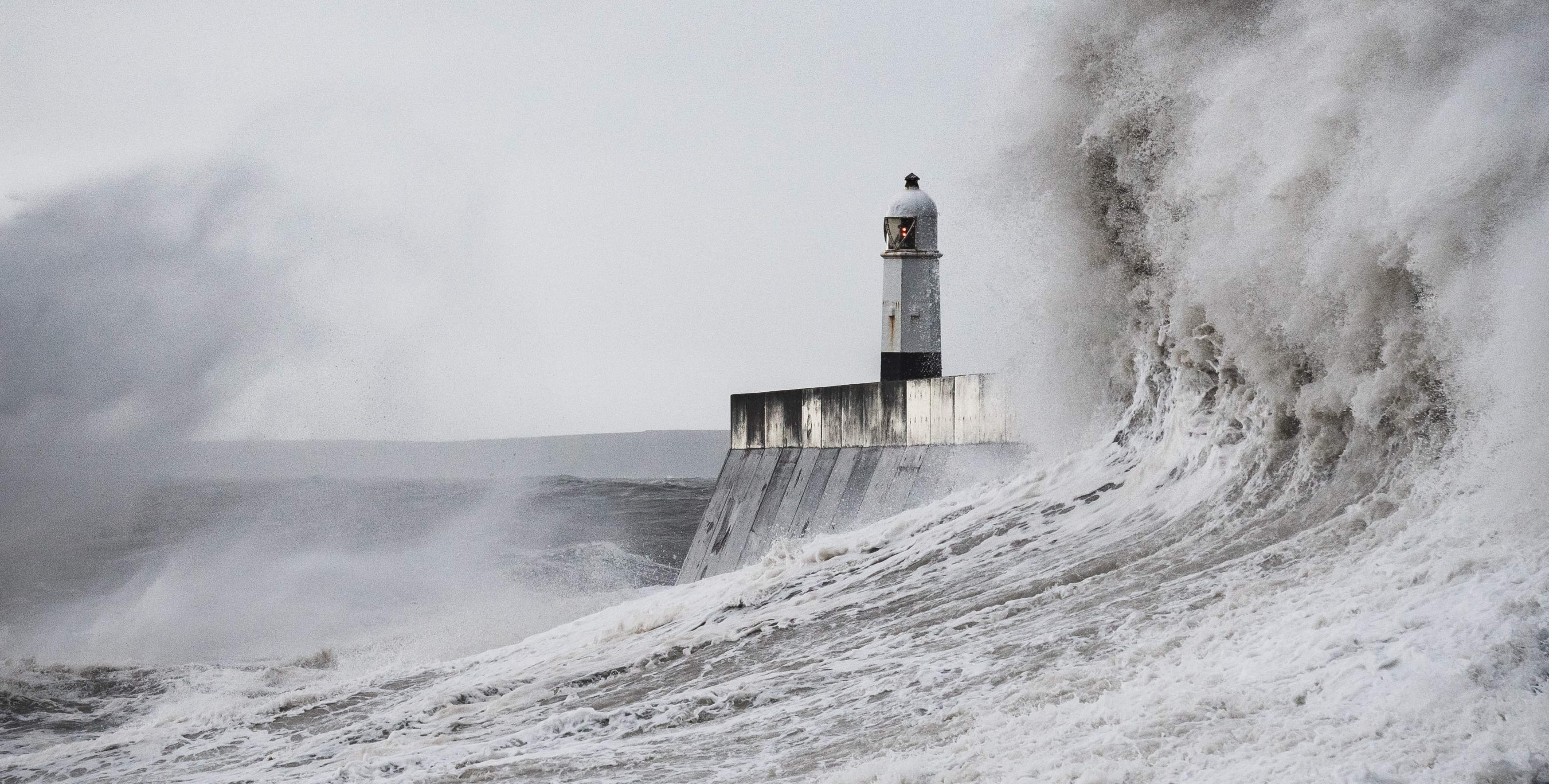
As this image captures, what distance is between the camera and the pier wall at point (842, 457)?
6.70m

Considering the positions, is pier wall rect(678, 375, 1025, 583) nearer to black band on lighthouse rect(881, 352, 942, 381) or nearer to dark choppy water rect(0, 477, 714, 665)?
black band on lighthouse rect(881, 352, 942, 381)

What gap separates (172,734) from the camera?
5.09m

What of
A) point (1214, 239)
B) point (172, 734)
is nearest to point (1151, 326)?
point (1214, 239)

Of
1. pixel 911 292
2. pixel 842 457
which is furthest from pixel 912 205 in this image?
pixel 842 457

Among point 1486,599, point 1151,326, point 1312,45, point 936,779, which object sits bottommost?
point 936,779

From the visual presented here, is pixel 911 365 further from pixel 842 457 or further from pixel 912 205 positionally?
pixel 842 457

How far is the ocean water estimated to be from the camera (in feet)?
7.76

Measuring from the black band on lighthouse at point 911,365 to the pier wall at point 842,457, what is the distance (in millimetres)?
1199

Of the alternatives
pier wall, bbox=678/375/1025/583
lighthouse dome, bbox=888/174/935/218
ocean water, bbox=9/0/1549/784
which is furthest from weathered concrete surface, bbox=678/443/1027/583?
lighthouse dome, bbox=888/174/935/218

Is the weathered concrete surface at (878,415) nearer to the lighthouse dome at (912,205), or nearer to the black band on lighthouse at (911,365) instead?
the black band on lighthouse at (911,365)

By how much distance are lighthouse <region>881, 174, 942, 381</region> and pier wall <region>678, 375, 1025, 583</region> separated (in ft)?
Answer: 4.09

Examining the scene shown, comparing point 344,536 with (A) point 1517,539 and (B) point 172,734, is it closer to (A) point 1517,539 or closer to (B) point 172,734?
(B) point 172,734

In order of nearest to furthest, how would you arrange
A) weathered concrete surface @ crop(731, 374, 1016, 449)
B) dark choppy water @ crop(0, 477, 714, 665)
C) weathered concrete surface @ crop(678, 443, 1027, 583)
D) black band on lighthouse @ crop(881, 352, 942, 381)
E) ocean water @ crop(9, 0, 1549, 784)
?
ocean water @ crop(9, 0, 1549, 784) < weathered concrete surface @ crop(731, 374, 1016, 449) < weathered concrete surface @ crop(678, 443, 1027, 583) < dark choppy water @ crop(0, 477, 714, 665) < black band on lighthouse @ crop(881, 352, 942, 381)

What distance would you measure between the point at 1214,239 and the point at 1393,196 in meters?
0.92
